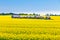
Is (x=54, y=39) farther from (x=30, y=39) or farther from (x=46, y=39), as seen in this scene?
(x=30, y=39)

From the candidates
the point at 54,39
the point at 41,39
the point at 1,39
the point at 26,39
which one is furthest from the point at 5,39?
the point at 54,39

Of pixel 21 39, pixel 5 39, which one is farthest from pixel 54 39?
pixel 5 39

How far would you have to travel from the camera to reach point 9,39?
53.6 feet

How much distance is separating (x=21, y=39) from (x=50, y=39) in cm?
→ 220

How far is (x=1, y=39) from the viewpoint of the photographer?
53.6 feet

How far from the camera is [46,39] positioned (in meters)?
16.7

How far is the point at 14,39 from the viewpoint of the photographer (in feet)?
53.6

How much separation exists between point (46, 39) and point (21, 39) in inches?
74.0

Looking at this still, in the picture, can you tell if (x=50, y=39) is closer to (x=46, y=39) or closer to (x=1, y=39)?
(x=46, y=39)

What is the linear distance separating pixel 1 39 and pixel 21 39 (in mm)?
1463

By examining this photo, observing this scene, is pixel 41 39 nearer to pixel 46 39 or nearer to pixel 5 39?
pixel 46 39

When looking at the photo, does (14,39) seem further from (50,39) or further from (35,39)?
(50,39)

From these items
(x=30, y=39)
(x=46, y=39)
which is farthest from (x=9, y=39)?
(x=46, y=39)

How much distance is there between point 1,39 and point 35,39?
250 cm
